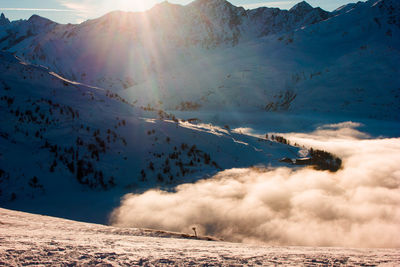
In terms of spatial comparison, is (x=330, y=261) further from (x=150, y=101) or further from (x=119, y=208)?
(x=150, y=101)

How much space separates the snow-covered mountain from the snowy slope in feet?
77.2

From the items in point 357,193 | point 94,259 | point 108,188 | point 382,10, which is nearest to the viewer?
point 94,259

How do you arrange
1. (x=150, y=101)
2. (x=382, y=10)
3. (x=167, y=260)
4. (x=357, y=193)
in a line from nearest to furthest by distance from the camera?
(x=167, y=260) < (x=357, y=193) < (x=150, y=101) < (x=382, y=10)

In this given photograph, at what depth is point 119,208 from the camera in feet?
20.0

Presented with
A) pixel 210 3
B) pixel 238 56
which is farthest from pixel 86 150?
pixel 210 3

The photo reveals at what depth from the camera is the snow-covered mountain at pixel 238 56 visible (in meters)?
34.1

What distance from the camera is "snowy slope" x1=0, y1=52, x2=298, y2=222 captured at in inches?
260

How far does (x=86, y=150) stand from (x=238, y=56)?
1978 inches

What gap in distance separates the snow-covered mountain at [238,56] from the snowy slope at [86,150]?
23533mm

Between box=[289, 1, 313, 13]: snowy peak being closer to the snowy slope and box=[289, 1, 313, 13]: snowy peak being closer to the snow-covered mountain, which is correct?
the snow-covered mountain

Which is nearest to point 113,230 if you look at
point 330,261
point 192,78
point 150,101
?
point 330,261

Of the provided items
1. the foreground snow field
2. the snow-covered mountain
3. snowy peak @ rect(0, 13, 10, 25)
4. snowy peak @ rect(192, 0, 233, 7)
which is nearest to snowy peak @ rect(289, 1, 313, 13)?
the snow-covered mountain

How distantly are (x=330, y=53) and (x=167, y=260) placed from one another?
51.4 m

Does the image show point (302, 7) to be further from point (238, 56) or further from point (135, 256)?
point (135, 256)
